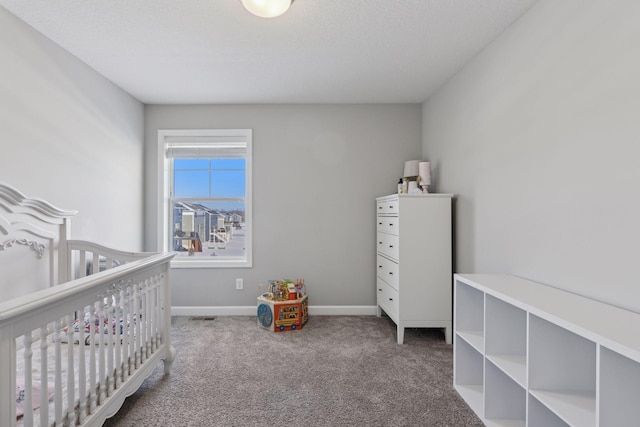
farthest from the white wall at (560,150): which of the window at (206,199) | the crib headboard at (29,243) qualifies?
the crib headboard at (29,243)

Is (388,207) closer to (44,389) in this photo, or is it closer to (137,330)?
(137,330)

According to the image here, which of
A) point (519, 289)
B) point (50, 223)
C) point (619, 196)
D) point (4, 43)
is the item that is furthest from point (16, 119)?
point (619, 196)

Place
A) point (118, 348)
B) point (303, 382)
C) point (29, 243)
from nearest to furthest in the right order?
point (118, 348) < point (29, 243) < point (303, 382)

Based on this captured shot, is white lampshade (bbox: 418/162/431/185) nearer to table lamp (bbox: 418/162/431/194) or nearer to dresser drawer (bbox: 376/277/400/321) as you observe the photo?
table lamp (bbox: 418/162/431/194)

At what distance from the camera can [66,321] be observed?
4.54 ft

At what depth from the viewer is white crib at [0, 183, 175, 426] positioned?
111cm

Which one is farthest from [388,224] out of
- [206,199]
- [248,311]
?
[206,199]

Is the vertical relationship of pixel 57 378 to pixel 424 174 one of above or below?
below

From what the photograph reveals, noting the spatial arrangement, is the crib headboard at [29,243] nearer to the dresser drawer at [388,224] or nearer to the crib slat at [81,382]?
the crib slat at [81,382]

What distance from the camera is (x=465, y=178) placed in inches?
108

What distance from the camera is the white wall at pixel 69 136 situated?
204 cm

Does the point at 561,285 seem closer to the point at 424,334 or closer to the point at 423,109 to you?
the point at 424,334

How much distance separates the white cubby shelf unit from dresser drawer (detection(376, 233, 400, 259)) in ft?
2.85

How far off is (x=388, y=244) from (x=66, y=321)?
2.42 metres
